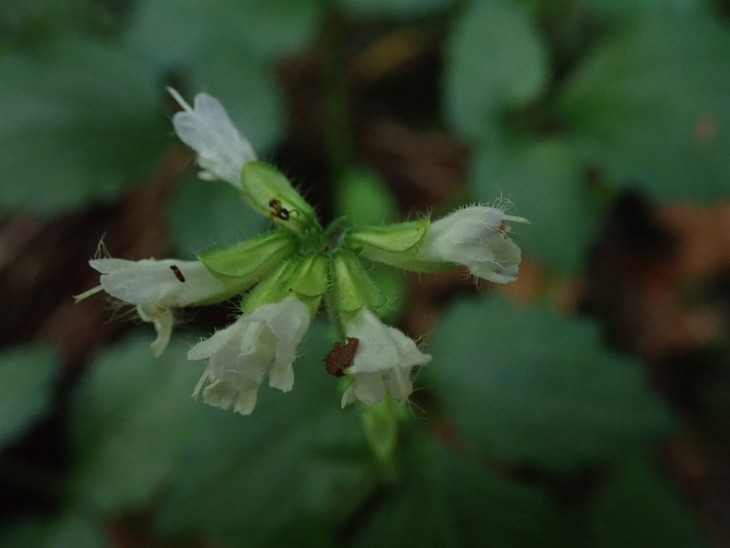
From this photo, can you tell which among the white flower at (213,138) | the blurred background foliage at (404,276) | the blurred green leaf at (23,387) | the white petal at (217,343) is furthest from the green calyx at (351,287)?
the blurred green leaf at (23,387)

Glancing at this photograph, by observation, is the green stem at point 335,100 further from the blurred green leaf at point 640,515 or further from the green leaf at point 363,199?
the blurred green leaf at point 640,515

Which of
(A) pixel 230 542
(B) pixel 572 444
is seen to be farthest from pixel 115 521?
(B) pixel 572 444

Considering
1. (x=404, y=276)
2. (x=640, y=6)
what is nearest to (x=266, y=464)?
(x=404, y=276)

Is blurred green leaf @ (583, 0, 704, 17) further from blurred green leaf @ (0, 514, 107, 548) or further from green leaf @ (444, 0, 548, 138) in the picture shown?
blurred green leaf @ (0, 514, 107, 548)

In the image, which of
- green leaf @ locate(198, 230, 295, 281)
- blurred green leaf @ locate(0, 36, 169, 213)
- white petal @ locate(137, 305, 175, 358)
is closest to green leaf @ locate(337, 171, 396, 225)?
blurred green leaf @ locate(0, 36, 169, 213)

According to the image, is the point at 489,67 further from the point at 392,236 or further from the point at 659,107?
the point at 392,236

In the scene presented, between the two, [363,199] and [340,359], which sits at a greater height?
[340,359]
